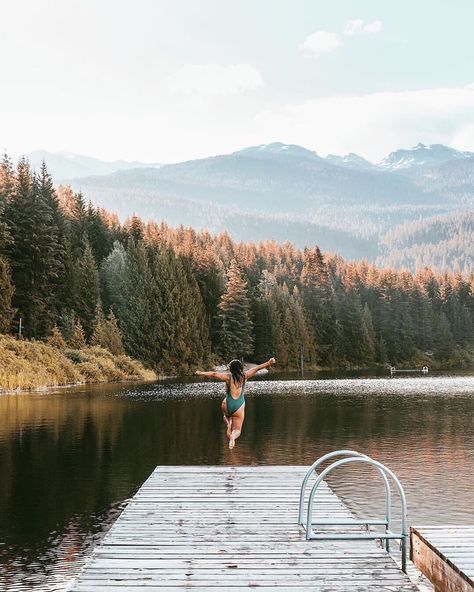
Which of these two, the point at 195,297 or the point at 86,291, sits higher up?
the point at 86,291

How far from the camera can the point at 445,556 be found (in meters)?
11.0

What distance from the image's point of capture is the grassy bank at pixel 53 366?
56.2 metres

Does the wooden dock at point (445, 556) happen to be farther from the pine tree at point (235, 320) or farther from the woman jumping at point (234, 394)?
the pine tree at point (235, 320)

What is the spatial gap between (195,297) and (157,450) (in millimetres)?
74809

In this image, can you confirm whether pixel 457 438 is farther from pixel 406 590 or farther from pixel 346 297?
pixel 346 297

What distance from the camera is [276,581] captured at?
→ 9.48 m

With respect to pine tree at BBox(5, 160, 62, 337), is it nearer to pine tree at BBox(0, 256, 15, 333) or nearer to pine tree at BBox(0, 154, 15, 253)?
pine tree at BBox(0, 154, 15, 253)

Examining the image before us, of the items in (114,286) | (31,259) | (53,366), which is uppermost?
(31,259)

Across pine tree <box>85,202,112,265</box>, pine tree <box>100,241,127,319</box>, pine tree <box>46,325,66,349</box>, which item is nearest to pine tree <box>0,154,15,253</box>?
pine tree <box>46,325,66,349</box>

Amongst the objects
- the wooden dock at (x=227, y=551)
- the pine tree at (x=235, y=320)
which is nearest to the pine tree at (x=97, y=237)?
the pine tree at (x=235, y=320)

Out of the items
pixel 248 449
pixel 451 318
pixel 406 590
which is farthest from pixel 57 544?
pixel 451 318

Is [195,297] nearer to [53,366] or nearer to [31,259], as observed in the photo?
[31,259]

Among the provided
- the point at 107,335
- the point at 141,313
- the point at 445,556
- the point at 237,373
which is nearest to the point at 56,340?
the point at 107,335

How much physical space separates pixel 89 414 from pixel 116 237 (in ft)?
218
